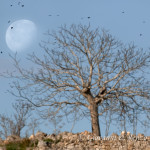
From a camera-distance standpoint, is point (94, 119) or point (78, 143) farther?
point (94, 119)

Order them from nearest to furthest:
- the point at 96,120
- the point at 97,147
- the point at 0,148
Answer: the point at 0,148
the point at 97,147
the point at 96,120

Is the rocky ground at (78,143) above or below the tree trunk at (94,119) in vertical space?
below

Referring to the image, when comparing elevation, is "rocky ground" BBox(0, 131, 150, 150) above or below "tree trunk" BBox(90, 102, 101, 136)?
below

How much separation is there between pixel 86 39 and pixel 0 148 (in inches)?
285

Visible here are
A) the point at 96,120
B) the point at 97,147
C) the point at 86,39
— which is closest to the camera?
the point at 97,147

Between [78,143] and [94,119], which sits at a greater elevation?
[94,119]

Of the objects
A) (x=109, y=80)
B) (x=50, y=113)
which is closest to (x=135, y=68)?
(x=109, y=80)

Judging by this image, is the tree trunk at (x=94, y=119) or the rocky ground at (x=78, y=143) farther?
the tree trunk at (x=94, y=119)

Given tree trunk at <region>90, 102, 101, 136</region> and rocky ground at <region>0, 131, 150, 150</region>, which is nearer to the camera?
rocky ground at <region>0, 131, 150, 150</region>

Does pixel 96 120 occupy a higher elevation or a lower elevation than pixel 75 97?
lower

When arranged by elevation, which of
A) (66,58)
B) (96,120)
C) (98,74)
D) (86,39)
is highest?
(86,39)

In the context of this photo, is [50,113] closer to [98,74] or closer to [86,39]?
[98,74]

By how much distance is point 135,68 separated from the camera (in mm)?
14273

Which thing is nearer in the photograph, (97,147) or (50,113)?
(97,147)
